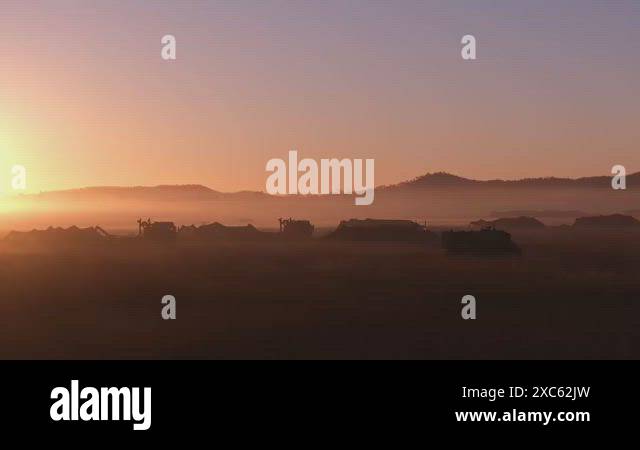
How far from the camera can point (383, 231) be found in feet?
266

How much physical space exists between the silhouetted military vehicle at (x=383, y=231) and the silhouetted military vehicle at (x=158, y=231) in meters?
19.9

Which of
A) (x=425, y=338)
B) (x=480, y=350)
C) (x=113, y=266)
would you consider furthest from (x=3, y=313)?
(x=113, y=266)

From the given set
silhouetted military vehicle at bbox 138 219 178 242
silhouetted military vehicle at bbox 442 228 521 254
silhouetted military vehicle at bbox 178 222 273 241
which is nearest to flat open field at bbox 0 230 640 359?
silhouetted military vehicle at bbox 442 228 521 254

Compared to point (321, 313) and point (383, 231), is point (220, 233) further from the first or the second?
point (321, 313)

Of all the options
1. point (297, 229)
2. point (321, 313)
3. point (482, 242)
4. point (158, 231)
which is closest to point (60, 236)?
point (158, 231)

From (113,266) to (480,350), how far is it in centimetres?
3476

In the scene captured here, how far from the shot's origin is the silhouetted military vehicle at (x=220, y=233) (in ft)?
304

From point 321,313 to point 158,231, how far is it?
5980 centimetres

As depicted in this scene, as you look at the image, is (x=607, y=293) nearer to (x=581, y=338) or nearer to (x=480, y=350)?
(x=581, y=338)

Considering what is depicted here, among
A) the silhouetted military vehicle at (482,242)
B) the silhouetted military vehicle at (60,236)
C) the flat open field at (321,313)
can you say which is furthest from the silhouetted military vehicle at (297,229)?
the flat open field at (321,313)

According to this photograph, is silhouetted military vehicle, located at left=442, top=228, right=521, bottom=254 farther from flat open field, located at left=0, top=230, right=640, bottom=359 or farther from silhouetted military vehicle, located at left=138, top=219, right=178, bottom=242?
silhouetted military vehicle, located at left=138, top=219, right=178, bottom=242

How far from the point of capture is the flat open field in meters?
17.2

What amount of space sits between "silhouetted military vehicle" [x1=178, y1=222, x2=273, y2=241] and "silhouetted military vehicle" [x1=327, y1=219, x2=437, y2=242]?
41.2 ft

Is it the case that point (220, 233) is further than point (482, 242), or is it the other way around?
point (220, 233)
